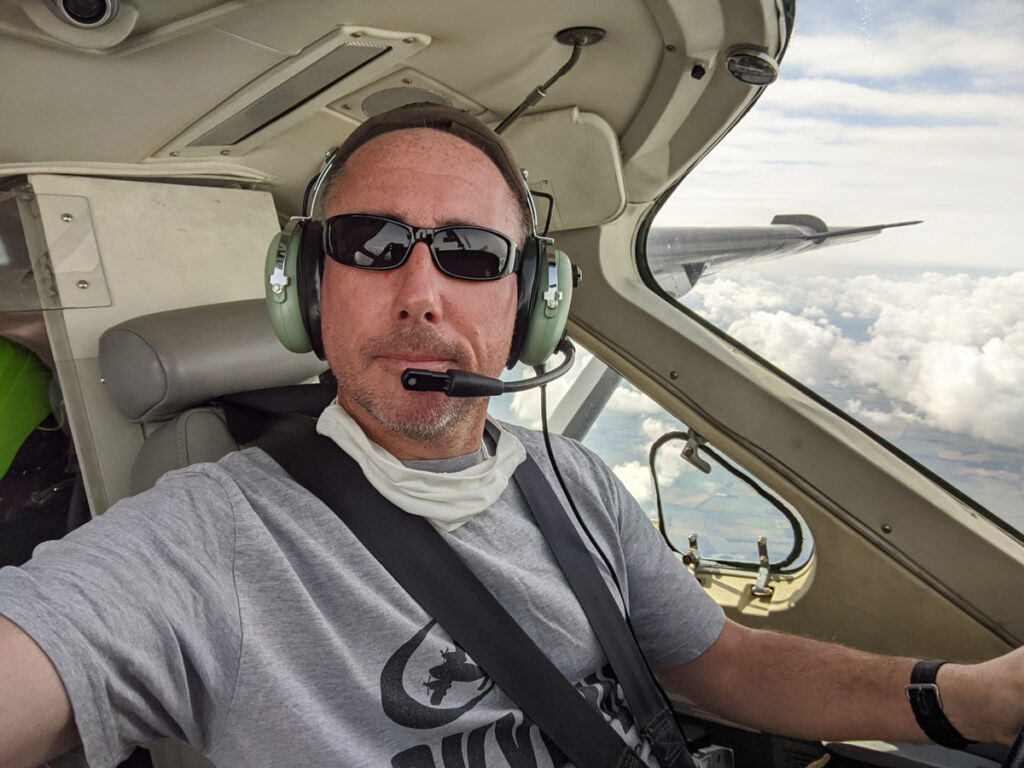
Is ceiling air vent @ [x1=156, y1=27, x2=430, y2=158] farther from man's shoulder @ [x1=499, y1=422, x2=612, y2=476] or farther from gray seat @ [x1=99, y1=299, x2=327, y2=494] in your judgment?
man's shoulder @ [x1=499, y1=422, x2=612, y2=476]

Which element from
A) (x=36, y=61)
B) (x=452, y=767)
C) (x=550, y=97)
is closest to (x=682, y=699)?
(x=452, y=767)

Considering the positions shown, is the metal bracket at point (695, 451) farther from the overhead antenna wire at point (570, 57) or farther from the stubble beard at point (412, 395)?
the stubble beard at point (412, 395)

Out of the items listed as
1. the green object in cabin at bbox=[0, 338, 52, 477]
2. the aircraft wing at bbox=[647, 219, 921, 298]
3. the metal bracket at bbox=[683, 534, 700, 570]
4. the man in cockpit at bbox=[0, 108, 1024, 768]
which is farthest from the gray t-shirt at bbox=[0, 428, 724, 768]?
the aircraft wing at bbox=[647, 219, 921, 298]

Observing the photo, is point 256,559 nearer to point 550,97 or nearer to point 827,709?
point 827,709

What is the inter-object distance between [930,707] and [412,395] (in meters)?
0.93

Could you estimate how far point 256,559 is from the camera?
97 centimetres

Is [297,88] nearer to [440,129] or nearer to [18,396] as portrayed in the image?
[440,129]

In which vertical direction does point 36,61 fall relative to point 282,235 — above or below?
above

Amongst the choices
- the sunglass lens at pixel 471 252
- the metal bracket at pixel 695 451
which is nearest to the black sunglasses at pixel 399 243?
the sunglass lens at pixel 471 252

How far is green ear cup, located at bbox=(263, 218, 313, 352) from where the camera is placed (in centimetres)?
121

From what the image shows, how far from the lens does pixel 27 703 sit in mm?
690

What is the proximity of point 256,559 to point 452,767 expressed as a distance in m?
0.36

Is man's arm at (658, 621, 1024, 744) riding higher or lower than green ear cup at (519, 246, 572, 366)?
lower

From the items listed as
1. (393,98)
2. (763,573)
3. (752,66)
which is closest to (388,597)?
(393,98)
